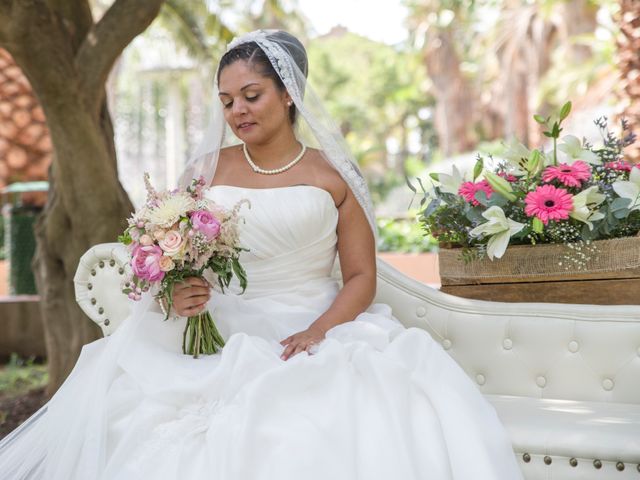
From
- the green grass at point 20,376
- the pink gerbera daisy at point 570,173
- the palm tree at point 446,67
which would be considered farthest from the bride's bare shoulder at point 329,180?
the palm tree at point 446,67

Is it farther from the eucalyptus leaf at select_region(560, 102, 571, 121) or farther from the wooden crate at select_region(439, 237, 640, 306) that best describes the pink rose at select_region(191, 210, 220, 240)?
the eucalyptus leaf at select_region(560, 102, 571, 121)

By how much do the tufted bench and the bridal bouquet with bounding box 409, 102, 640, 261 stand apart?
12.7 inches

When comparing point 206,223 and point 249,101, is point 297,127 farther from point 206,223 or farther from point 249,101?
point 206,223

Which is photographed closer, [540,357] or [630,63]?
[540,357]

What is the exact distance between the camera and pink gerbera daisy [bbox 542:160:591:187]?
362 cm

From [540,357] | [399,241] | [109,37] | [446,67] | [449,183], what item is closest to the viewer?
[540,357]

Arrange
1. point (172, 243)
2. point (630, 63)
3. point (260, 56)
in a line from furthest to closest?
point (630, 63) → point (260, 56) → point (172, 243)

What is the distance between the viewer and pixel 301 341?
10.3 feet

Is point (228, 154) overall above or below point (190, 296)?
above

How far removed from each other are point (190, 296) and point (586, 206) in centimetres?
179

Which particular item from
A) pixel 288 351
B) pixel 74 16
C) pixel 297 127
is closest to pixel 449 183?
pixel 297 127

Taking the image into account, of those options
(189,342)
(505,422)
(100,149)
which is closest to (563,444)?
(505,422)

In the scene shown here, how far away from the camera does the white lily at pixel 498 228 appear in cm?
362

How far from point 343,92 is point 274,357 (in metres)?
43.3
